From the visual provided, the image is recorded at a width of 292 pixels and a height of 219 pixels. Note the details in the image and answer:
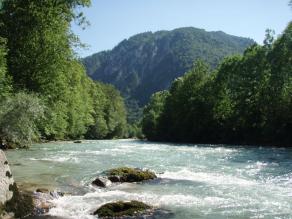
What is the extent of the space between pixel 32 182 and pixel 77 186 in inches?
93.0

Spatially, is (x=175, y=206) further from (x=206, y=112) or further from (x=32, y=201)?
(x=206, y=112)

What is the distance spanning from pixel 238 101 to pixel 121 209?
207 feet

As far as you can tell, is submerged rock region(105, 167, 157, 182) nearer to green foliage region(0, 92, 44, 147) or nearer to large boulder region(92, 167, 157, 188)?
large boulder region(92, 167, 157, 188)

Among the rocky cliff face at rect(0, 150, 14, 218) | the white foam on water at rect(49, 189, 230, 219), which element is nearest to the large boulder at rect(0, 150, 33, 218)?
the rocky cliff face at rect(0, 150, 14, 218)

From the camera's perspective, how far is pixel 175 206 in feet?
58.8

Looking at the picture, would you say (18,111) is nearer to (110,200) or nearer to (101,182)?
(101,182)

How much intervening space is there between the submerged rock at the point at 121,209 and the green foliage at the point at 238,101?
46.5m

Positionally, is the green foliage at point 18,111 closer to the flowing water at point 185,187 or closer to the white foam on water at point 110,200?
the flowing water at point 185,187

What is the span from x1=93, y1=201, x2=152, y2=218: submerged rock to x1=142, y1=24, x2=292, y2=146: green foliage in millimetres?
46526

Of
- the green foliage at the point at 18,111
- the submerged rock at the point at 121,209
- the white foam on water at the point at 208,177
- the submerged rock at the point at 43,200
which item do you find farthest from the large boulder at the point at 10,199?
the green foliage at the point at 18,111

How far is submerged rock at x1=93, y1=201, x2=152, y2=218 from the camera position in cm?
1623

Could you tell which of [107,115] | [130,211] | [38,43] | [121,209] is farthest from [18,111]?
[107,115]

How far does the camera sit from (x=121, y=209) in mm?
16688

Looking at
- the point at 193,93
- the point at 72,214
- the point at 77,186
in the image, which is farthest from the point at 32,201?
the point at 193,93
